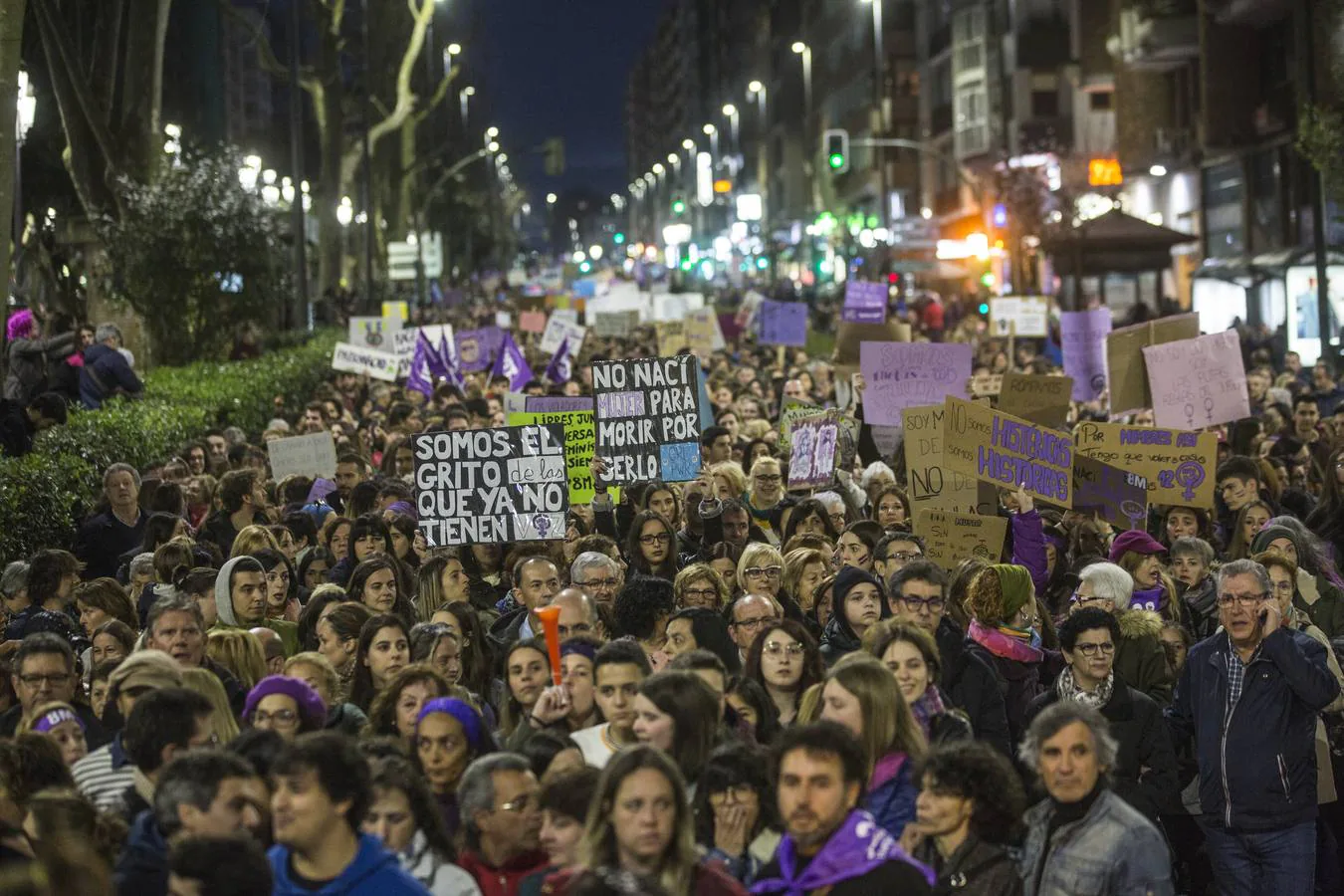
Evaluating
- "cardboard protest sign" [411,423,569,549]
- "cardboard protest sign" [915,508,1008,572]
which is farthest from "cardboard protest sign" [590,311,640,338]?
"cardboard protest sign" [915,508,1008,572]

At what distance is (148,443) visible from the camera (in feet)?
55.4

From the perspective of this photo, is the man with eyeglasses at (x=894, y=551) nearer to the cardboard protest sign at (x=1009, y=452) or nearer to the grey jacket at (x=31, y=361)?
the cardboard protest sign at (x=1009, y=452)

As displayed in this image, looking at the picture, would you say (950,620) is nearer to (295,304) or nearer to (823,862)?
(823,862)

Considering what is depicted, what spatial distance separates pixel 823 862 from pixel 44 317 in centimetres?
2486

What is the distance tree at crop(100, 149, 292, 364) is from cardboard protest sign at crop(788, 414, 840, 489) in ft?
45.1

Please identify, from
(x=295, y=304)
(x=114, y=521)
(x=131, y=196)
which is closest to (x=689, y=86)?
(x=295, y=304)

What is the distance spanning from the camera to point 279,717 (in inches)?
268

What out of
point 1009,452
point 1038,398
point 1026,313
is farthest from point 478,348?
point 1009,452

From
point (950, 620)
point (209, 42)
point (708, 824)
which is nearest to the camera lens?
point (708, 824)

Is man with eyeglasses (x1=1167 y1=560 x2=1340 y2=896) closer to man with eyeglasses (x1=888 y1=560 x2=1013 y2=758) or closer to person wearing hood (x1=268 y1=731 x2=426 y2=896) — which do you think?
man with eyeglasses (x1=888 y1=560 x2=1013 y2=758)

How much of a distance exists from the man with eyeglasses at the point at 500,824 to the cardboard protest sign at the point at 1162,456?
6608 mm

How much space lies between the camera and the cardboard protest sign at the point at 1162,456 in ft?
38.3

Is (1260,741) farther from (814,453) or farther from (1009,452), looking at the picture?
(814,453)

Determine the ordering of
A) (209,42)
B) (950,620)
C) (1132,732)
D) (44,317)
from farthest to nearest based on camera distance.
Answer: (209,42) → (44,317) → (950,620) → (1132,732)
